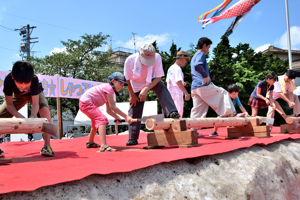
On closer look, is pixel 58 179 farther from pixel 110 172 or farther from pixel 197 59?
pixel 197 59

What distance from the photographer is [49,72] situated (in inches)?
920

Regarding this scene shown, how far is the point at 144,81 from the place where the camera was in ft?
14.1

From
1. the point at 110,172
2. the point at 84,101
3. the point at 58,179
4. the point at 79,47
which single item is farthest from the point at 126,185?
the point at 79,47

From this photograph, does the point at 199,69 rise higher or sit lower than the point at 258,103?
higher

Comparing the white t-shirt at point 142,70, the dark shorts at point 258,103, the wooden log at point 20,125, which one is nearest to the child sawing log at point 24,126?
the wooden log at point 20,125

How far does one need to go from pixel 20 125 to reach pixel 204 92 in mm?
3220

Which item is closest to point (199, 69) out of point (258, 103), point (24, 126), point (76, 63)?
point (258, 103)

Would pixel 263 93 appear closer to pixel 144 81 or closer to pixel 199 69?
pixel 199 69

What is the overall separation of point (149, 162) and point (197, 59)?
3.05 meters

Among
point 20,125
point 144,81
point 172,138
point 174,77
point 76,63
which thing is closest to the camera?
point 20,125

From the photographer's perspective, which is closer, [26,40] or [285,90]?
[285,90]

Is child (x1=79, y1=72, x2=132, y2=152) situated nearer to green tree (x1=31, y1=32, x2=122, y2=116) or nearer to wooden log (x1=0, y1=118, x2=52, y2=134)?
wooden log (x1=0, y1=118, x2=52, y2=134)

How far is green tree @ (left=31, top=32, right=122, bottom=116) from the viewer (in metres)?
23.5

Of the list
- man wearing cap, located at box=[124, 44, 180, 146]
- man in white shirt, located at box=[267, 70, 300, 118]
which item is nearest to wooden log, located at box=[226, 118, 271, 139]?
man wearing cap, located at box=[124, 44, 180, 146]
